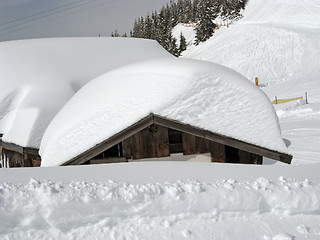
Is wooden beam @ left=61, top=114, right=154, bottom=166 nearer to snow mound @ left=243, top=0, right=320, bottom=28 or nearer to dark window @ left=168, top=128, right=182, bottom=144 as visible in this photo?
dark window @ left=168, top=128, right=182, bottom=144

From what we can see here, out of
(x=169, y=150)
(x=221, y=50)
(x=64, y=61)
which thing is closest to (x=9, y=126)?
(x=64, y=61)

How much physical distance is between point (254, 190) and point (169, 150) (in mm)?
A: 1930

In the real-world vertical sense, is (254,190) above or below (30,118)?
below

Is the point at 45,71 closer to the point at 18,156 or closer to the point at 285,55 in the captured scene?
the point at 18,156

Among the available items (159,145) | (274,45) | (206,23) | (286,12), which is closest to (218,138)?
(159,145)

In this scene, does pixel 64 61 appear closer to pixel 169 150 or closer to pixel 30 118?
pixel 30 118

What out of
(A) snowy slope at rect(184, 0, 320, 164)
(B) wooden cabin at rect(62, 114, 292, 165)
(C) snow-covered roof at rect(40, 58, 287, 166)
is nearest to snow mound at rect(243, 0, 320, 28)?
(A) snowy slope at rect(184, 0, 320, 164)

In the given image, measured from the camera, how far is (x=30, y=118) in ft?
23.8

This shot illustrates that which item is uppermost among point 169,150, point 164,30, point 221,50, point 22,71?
point 164,30

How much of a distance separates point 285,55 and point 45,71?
99.8 ft

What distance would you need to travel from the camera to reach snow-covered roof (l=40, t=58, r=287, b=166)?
4.06 m

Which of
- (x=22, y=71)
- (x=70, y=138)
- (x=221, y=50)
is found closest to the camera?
(x=70, y=138)

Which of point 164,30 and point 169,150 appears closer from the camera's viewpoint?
point 169,150

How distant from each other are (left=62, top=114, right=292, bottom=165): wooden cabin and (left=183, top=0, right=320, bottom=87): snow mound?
2606 centimetres
